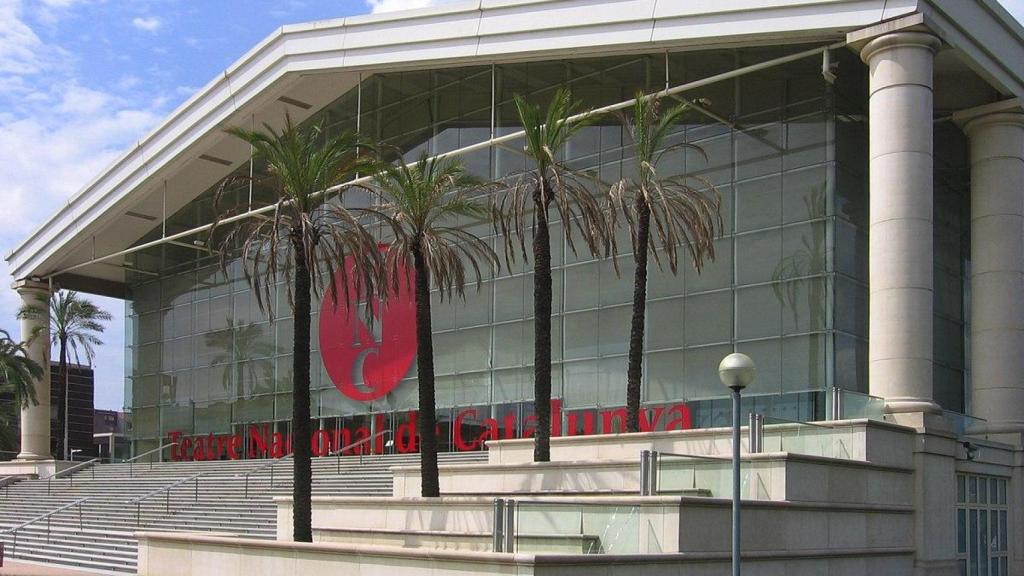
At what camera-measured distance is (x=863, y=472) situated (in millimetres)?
24234

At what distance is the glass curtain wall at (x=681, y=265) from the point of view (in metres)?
33.5

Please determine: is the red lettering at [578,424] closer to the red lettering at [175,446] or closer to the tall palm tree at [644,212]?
the tall palm tree at [644,212]

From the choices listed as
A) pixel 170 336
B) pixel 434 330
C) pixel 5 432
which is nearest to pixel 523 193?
pixel 434 330

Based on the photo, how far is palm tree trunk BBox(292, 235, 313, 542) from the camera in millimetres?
25672

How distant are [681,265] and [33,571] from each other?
18659mm

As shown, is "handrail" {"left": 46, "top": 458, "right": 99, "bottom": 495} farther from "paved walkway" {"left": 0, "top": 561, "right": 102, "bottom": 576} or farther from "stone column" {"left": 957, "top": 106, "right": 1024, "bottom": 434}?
"stone column" {"left": 957, "top": 106, "right": 1024, "bottom": 434}

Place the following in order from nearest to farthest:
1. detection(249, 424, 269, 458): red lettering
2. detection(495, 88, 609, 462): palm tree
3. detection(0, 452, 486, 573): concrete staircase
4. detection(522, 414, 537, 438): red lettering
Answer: detection(495, 88, 609, 462): palm tree
detection(0, 452, 486, 573): concrete staircase
detection(522, 414, 537, 438): red lettering
detection(249, 424, 269, 458): red lettering

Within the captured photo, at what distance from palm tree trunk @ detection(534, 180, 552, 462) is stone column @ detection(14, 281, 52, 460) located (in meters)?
35.4

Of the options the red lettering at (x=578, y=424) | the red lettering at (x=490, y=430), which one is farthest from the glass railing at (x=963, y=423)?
the red lettering at (x=490, y=430)

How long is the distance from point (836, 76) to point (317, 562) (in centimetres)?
1943

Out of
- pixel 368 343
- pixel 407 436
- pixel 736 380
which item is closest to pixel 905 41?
pixel 736 380

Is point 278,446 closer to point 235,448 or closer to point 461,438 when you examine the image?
point 235,448

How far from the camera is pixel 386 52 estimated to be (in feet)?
128

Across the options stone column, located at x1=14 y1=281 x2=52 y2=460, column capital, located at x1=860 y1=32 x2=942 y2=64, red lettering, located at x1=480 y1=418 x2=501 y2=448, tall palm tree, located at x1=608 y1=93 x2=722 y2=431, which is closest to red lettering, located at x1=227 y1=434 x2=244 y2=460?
stone column, located at x1=14 y1=281 x2=52 y2=460
